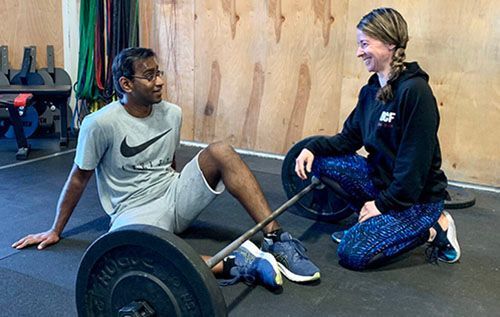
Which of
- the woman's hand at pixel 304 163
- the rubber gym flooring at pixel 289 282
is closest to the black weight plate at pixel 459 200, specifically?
the rubber gym flooring at pixel 289 282

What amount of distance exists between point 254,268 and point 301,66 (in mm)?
2095

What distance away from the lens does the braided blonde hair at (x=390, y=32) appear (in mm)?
1994

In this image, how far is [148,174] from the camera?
2176 millimetres

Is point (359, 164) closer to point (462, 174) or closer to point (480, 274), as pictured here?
point (480, 274)

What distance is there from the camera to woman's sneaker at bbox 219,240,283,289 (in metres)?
1.91

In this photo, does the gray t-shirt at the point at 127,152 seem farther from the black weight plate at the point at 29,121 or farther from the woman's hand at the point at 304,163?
the black weight plate at the point at 29,121

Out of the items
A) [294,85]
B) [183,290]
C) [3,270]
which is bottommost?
[3,270]

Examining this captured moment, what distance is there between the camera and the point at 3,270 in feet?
6.68

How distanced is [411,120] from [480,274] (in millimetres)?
709

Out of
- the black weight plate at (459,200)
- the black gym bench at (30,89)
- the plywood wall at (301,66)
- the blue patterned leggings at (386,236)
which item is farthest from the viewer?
the black gym bench at (30,89)

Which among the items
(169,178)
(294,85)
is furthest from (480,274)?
(294,85)

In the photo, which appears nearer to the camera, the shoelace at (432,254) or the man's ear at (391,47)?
the man's ear at (391,47)

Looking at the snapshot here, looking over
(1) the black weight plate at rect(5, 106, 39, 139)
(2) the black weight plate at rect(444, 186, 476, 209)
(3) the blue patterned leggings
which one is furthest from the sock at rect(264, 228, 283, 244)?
(1) the black weight plate at rect(5, 106, 39, 139)

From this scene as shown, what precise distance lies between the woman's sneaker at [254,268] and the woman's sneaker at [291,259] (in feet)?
0.25
